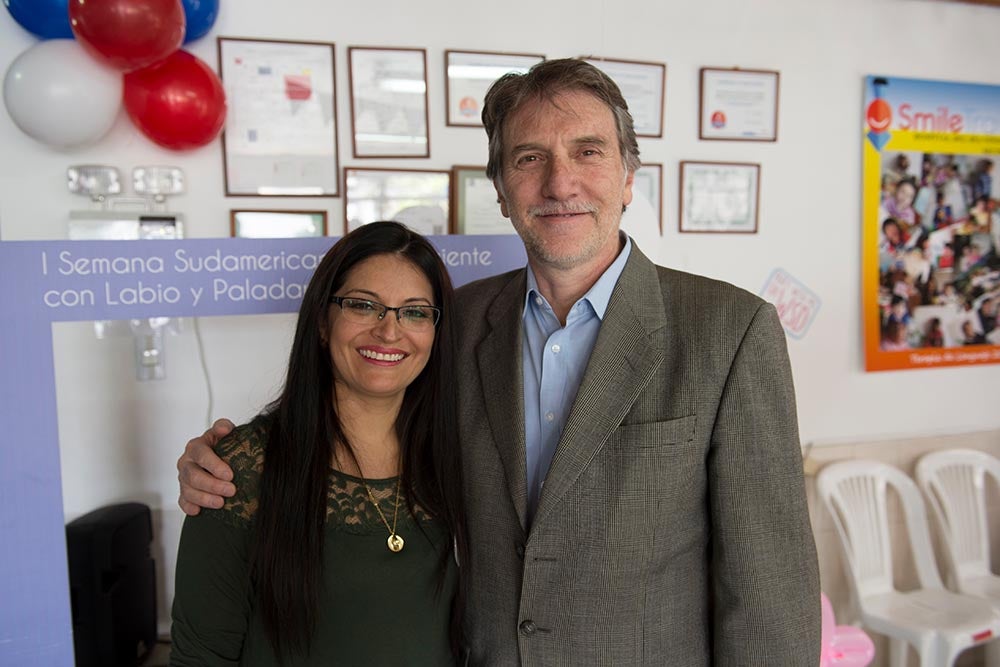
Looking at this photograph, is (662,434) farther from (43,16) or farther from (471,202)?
(43,16)

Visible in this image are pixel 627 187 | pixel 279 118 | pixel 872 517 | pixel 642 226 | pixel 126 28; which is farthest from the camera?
pixel 872 517

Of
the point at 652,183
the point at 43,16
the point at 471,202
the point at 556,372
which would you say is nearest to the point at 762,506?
the point at 556,372

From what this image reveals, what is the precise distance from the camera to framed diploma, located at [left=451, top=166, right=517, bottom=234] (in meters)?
2.65

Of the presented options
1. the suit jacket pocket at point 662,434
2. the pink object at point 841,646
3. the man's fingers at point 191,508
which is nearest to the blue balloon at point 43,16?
the man's fingers at point 191,508

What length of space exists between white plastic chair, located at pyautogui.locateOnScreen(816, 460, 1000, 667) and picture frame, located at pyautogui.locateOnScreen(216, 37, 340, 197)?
2.41m

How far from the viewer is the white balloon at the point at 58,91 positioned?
80.4 inches

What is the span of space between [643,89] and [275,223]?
153cm

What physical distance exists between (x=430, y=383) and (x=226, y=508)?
17.3 inches

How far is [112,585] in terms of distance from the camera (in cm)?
221

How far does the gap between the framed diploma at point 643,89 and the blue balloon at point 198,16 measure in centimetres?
141

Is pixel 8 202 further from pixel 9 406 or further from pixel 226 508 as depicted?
pixel 226 508

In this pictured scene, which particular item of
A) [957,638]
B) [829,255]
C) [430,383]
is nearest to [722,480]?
[430,383]

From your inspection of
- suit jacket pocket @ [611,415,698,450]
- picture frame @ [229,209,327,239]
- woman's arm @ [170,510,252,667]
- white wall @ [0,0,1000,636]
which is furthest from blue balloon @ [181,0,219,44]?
suit jacket pocket @ [611,415,698,450]

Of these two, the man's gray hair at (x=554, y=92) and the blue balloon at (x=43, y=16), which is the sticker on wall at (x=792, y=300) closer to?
the man's gray hair at (x=554, y=92)
